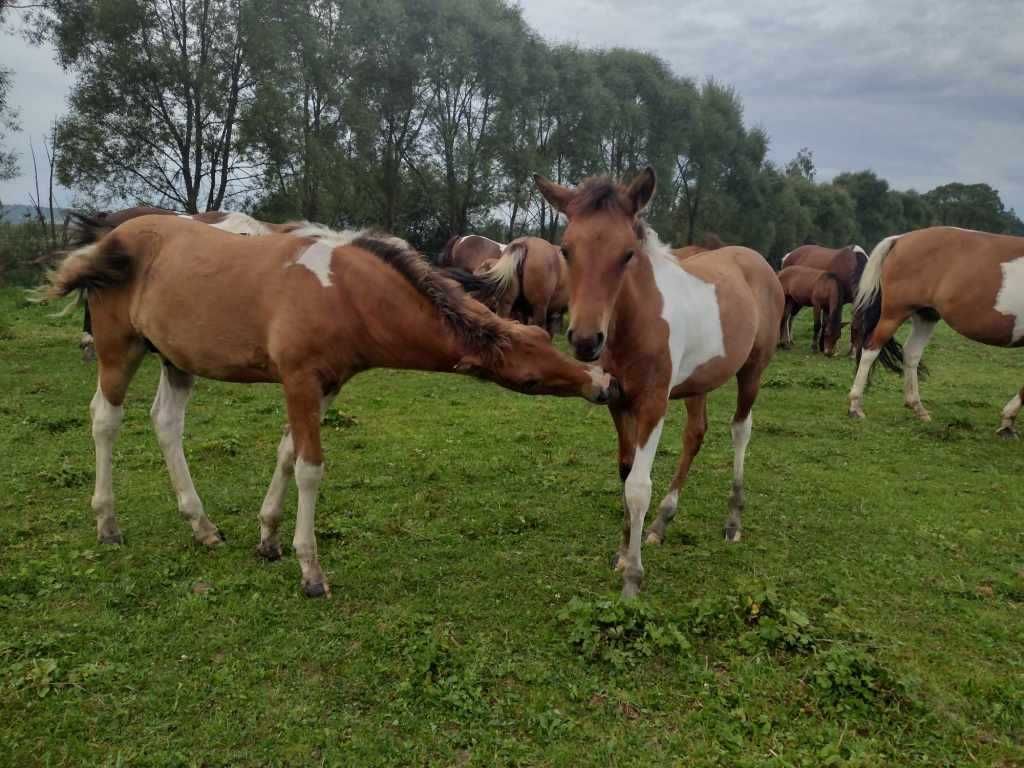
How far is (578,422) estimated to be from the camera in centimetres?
730

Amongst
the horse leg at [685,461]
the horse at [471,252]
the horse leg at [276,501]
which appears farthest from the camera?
the horse at [471,252]

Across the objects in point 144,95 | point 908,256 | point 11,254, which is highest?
point 144,95

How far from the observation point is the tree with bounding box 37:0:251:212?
1659 centimetres

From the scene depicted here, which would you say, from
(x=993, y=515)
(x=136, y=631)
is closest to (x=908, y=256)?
(x=993, y=515)

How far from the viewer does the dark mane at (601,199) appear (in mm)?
3164

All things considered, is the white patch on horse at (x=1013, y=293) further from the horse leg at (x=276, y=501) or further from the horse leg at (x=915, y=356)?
the horse leg at (x=276, y=501)

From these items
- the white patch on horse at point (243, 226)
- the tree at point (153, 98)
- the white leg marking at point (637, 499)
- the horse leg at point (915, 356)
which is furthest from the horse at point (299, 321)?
the tree at point (153, 98)

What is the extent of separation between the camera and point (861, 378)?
7992 millimetres

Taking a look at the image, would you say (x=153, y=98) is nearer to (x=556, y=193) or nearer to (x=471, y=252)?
(x=471, y=252)

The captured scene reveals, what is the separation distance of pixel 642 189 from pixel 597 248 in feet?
1.35

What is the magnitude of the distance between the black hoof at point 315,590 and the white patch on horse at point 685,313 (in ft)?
7.25

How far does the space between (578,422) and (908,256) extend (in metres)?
4.36

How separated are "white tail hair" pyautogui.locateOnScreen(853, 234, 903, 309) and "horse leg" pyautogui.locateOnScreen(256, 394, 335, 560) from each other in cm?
721

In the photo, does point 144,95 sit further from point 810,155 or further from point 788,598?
A: point 810,155
